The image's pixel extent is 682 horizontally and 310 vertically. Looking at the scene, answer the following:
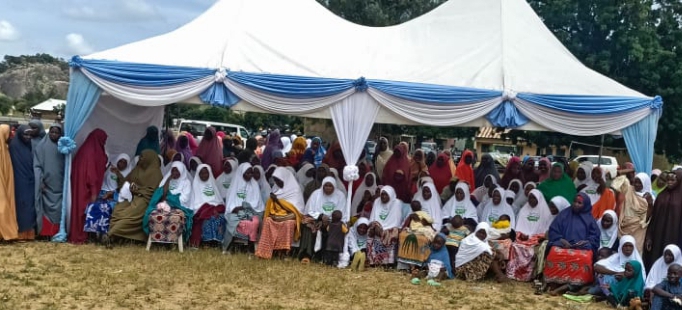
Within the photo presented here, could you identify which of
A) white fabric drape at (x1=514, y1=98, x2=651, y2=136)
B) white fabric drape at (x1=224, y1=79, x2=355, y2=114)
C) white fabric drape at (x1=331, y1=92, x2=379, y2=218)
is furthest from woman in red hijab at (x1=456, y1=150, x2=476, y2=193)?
white fabric drape at (x1=224, y1=79, x2=355, y2=114)

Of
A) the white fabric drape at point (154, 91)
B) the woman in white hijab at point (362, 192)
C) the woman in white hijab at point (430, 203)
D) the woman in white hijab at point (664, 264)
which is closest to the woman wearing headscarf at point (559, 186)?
the woman in white hijab at point (430, 203)

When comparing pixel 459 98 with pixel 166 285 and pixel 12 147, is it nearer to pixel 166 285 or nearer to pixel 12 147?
pixel 166 285

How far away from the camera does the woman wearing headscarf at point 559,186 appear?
742 cm

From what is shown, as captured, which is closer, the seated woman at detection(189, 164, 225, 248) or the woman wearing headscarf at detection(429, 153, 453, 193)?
the seated woman at detection(189, 164, 225, 248)

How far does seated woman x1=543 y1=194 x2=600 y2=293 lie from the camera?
6.33 metres

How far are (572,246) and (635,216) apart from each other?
884mm

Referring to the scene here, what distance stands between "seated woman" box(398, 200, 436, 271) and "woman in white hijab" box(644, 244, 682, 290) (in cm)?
221

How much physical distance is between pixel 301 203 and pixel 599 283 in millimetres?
3429

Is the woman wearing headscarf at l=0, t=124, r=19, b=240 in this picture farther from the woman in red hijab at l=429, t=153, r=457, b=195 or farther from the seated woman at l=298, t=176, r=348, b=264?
the woman in red hijab at l=429, t=153, r=457, b=195

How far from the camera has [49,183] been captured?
292 inches

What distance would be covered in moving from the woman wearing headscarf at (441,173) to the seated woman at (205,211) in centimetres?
304

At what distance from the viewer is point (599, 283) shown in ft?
20.2

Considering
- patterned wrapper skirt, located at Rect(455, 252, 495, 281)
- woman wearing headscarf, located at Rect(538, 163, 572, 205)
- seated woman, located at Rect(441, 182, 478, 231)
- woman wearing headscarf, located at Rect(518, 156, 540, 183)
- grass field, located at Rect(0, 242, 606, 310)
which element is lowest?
grass field, located at Rect(0, 242, 606, 310)

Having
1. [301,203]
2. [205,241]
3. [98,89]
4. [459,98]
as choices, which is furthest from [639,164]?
[98,89]
